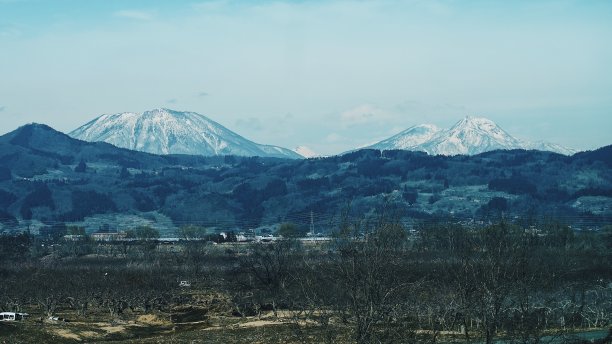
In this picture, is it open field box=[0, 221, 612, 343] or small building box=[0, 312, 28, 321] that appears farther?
small building box=[0, 312, 28, 321]

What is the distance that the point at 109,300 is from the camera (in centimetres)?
9925

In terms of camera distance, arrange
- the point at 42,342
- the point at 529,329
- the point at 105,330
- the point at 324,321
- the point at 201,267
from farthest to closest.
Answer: the point at 201,267 < the point at 105,330 < the point at 42,342 < the point at 529,329 < the point at 324,321

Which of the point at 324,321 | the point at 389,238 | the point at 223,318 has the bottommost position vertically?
the point at 223,318

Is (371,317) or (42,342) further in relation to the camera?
Answer: (42,342)

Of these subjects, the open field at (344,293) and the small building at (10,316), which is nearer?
the open field at (344,293)

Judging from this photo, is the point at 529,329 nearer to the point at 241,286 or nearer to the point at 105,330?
the point at 105,330

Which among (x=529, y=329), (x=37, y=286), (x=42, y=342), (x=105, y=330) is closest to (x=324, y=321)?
(x=529, y=329)

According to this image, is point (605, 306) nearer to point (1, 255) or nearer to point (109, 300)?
point (109, 300)

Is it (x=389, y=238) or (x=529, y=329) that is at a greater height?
(x=389, y=238)

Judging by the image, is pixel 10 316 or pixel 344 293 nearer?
pixel 344 293

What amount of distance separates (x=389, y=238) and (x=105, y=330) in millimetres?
48065

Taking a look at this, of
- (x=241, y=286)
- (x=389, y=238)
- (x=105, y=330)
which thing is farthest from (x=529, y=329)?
(x=241, y=286)

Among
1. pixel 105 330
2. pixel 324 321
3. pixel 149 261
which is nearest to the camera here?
pixel 324 321

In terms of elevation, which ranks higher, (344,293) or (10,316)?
(344,293)
